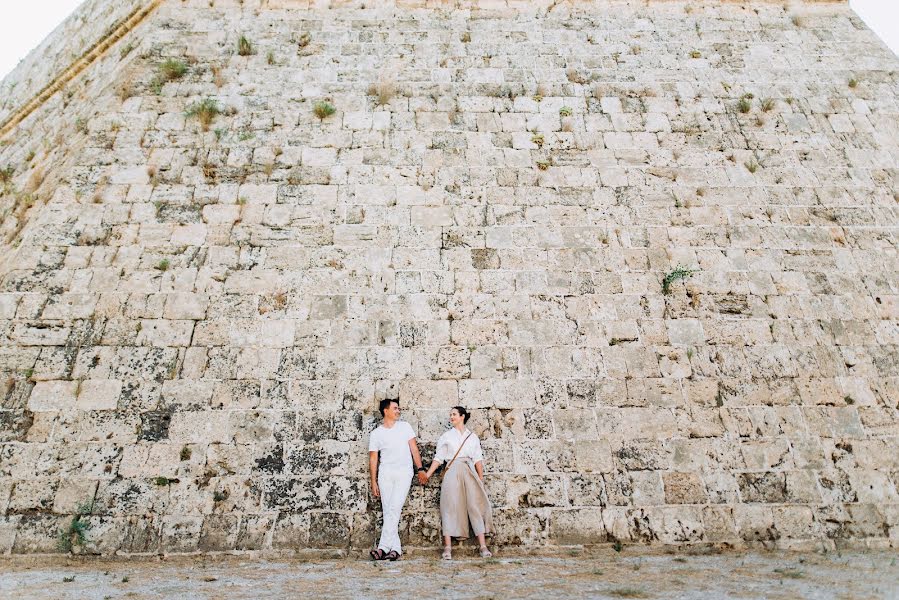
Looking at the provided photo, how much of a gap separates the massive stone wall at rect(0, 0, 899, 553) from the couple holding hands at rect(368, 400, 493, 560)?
0.71 ft

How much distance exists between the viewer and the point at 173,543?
13.3 ft

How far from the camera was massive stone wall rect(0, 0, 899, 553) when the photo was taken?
14.2ft

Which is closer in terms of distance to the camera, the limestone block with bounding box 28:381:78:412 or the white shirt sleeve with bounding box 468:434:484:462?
the white shirt sleeve with bounding box 468:434:484:462

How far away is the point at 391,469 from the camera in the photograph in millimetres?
4133

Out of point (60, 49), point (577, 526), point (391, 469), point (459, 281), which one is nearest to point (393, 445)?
point (391, 469)

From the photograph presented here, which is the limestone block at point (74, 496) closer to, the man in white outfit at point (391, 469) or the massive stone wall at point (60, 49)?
the man in white outfit at point (391, 469)

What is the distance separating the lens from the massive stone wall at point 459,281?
4.32 meters

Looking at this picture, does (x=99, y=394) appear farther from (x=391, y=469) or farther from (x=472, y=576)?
(x=472, y=576)

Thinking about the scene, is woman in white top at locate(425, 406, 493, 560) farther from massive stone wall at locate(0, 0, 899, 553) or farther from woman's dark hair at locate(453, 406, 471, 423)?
massive stone wall at locate(0, 0, 899, 553)

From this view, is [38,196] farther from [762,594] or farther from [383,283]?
[762,594]

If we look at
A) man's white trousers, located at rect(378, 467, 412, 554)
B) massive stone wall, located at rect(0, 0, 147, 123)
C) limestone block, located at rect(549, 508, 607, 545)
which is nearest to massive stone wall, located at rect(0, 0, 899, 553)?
limestone block, located at rect(549, 508, 607, 545)

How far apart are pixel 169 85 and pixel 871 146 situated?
8.02m

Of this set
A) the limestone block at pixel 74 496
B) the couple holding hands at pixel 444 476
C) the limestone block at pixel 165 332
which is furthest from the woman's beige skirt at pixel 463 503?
the limestone block at pixel 74 496

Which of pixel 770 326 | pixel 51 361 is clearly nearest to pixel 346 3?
pixel 51 361
